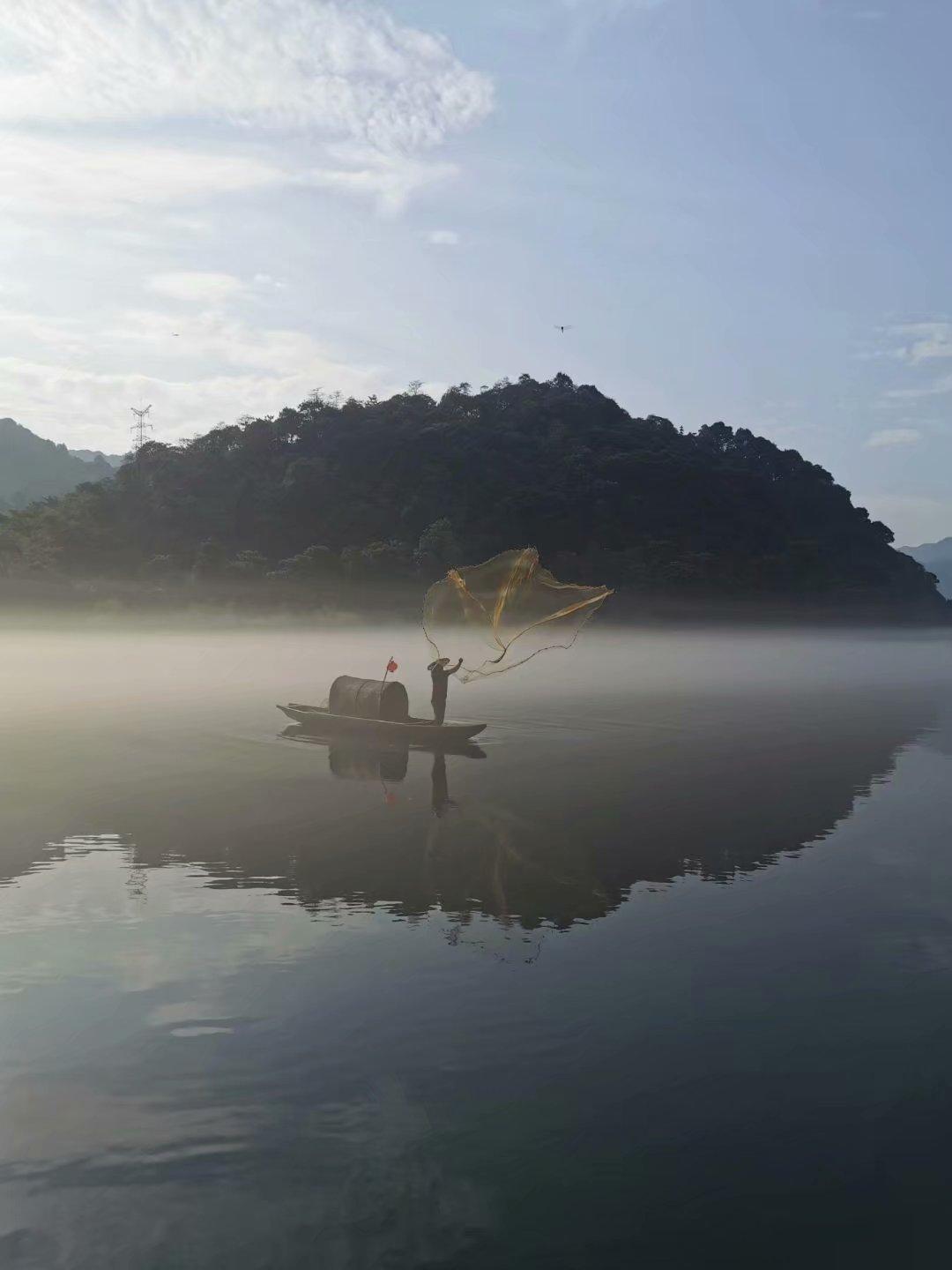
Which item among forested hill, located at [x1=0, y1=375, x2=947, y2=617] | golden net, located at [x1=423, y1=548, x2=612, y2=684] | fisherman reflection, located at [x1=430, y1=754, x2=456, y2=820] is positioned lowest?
fisherman reflection, located at [x1=430, y1=754, x2=456, y2=820]

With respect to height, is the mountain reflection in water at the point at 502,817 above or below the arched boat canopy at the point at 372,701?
below

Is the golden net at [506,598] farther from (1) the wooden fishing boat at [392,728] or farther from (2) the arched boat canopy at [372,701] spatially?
(2) the arched boat canopy at [372,701]

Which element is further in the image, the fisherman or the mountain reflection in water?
the fisherman

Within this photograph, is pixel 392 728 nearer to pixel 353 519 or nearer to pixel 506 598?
pixel 506 598

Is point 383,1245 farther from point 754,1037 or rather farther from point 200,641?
point 200,641

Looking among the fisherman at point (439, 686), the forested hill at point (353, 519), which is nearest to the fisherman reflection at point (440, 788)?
the fisherman at point (439, 686)

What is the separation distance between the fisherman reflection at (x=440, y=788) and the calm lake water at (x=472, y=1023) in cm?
17

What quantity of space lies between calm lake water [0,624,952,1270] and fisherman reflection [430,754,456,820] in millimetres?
173

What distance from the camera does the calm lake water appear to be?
9.46 meters

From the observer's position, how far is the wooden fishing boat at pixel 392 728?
124 ft

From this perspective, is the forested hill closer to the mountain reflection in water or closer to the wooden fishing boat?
the wooden fishing boat

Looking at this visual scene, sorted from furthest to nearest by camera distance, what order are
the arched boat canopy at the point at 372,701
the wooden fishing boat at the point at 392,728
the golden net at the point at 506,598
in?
the arched boat canopy at the point at 372,701 < the wooden fishing boat at the point at 392,728 < the golden net at the point at 506,598

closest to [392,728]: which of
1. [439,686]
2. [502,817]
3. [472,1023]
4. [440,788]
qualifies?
[439,686]

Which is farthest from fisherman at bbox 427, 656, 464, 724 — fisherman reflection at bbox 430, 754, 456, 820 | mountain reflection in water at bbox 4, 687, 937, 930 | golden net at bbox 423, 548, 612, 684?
fisherman reflection at bbox 430, 754, 456, 820
